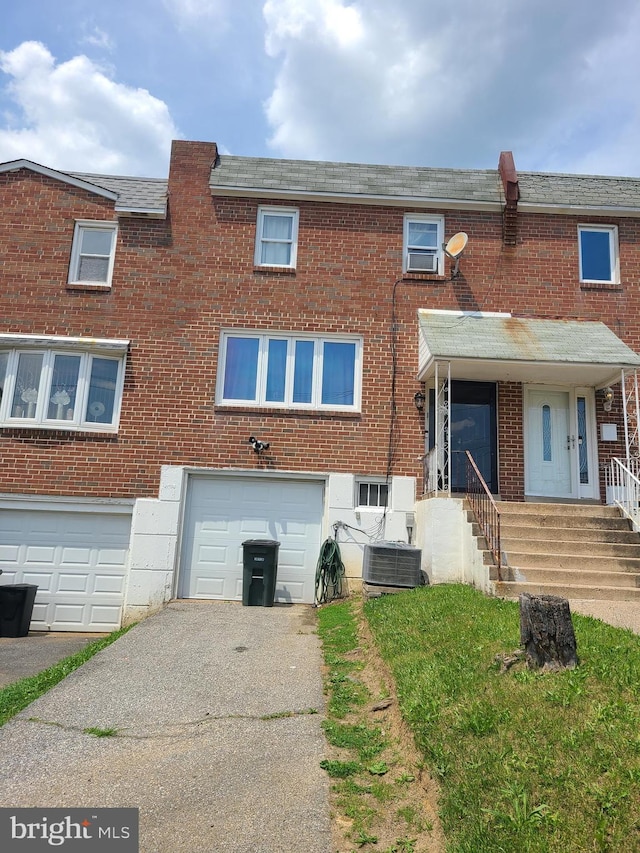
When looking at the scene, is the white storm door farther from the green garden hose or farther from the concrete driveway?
the concrete driveway

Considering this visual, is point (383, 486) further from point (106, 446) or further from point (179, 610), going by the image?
point (106, 446)

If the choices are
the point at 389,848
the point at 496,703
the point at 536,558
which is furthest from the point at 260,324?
the point at 389,848

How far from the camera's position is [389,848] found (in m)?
2.91

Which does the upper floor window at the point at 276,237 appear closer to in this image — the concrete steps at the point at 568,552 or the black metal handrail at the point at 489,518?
the black metal handrail at the point at 489,518

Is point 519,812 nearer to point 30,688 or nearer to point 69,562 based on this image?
point 30,688

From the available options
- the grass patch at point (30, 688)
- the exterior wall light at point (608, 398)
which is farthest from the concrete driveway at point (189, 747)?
the exterior wall light at point (608, 398)

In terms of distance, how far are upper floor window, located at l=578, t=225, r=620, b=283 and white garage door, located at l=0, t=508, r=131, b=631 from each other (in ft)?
33.4

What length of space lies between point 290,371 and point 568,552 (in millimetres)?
5727

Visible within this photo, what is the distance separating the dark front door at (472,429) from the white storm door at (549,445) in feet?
2.10

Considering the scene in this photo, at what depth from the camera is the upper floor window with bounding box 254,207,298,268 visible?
1148cm

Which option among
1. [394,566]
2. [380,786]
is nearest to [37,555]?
[394,566]

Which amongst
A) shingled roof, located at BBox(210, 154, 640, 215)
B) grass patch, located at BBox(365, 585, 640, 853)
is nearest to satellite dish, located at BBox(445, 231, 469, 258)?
shingled roof, located at BBox(210, 154, 640, 215)

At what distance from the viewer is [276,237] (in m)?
11.6

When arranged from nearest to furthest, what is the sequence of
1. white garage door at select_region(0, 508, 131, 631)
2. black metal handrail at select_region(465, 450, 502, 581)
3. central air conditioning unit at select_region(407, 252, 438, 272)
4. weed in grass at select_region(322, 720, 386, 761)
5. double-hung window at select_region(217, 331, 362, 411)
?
1. weed in grass at select_region(322, 720, 386, 761)
2. black metal handrail at select_region(465, 450, 502, 581)
3. white garage door at select_region(0, 508, 131, 631)
4. double-hung window at select_region(217, 331, 362, 411)
5. central air conditioning unit at select_region(407, 252, 438, 272)
